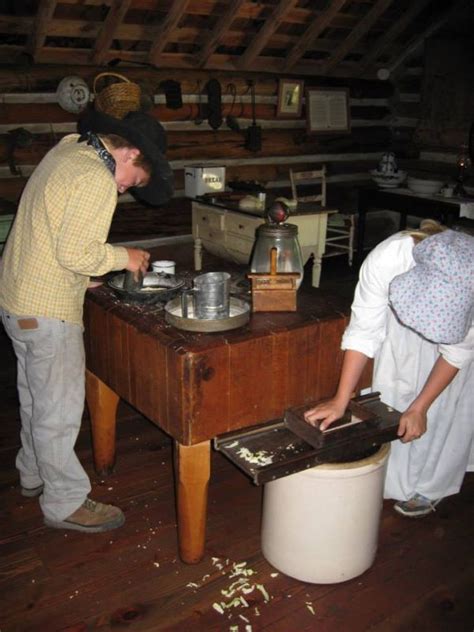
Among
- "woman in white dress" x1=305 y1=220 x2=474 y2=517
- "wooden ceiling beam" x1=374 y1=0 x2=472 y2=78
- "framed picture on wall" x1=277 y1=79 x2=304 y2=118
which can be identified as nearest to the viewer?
"woman in white dress" x1=305 y1=220 x2=474 y2=517

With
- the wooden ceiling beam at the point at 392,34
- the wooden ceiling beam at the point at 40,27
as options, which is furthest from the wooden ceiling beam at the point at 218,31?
the wooden ceiling beam at the point at 392,34

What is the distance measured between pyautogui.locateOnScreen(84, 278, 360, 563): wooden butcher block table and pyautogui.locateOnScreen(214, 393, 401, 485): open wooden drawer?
8 cm

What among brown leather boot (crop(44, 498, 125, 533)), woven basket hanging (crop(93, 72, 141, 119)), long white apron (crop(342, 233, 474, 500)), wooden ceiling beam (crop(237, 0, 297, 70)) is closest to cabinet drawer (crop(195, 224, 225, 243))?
wooden ceiling beam (crop(237, 0, 297, 70))

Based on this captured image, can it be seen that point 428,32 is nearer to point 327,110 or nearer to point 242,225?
point 327,110

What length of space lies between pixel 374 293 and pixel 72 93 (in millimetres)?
4149

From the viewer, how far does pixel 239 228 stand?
512 cm

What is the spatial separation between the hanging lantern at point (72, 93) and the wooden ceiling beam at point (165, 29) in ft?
2.39

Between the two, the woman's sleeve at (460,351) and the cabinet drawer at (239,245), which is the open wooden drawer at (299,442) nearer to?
the woman's sleeve at (460,351)

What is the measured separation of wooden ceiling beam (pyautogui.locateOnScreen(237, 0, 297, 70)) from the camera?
5742mm

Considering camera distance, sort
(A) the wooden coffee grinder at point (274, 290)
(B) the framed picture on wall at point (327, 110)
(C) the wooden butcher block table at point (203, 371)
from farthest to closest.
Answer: (B) the framed picture on wall at point (327, 110)
(A) the wooden coffee grinder at point (274, 290)
(C) the wooden butcher block table at point (203, 371)

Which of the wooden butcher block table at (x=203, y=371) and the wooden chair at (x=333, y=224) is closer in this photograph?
the wooden butcher block table at (x=203, y=371)

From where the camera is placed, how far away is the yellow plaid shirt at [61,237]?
2.08 meters

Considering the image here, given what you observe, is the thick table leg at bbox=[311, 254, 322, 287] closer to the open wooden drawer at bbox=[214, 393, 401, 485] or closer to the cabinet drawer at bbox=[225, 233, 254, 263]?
the cabinet drawer at bbox=[225, 233, 254, 263]

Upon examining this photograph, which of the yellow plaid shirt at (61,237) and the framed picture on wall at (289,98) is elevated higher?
the framed picture on wall at (289,98)
